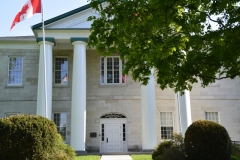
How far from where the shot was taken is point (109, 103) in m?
23.5

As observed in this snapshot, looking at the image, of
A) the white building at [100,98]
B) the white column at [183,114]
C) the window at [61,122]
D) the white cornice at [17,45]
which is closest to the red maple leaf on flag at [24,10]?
the white building at [100,98]

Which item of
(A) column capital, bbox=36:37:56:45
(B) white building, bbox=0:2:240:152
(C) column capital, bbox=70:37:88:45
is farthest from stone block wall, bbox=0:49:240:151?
(C) column capital, bbox=70:37:88:45

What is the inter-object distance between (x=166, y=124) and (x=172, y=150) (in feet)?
37.1

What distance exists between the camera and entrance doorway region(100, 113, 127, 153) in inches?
888

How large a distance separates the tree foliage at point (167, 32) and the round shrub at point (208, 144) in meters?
2.51

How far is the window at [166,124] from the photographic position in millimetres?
23031

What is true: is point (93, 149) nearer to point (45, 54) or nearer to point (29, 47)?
point (45, 54)

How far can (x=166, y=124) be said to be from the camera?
23281mm

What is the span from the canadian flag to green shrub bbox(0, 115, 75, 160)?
9.41 metres

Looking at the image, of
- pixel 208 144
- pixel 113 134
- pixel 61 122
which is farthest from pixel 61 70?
pixel 208 144

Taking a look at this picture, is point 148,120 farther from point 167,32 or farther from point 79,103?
point 167,32

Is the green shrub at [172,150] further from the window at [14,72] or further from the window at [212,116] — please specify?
the window at [14,72]

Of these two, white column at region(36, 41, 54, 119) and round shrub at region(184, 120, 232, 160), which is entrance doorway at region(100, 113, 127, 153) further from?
round shrub at region(184, 120, 232, 160)

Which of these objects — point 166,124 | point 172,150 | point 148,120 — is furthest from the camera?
point 166,124
